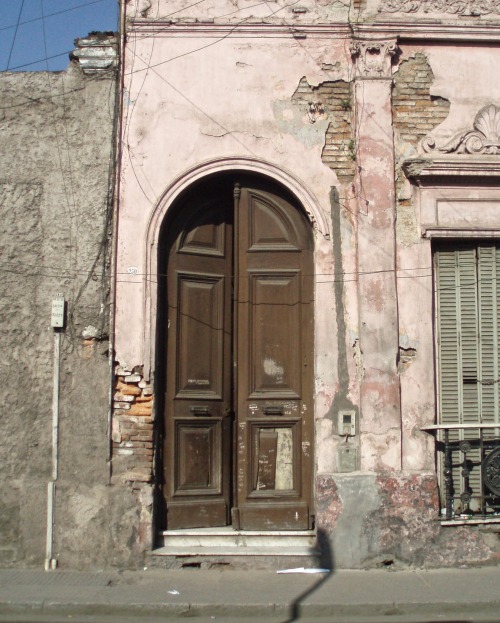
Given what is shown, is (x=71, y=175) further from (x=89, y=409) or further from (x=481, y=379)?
(x=481, y=379)

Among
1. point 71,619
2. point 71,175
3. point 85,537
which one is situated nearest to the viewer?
point 71,619

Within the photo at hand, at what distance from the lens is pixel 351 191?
8.09m

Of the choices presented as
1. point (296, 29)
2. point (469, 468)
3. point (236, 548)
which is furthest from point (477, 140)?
point (236, 548)

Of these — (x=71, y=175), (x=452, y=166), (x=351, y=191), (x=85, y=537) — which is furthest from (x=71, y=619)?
(x=452, y=166)

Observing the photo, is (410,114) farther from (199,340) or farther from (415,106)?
(199,340)

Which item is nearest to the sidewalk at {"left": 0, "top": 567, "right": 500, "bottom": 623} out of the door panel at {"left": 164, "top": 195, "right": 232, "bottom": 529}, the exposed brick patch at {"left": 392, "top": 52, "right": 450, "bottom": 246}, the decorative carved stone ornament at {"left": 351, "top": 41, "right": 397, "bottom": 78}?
the door panel at {"left": 164, "top": 195, "right": 232, "bottom": 529}

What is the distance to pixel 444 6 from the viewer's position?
8281 millimetres

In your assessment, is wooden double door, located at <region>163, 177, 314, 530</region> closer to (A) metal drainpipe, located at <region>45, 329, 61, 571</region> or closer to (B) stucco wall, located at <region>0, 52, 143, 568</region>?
(B) stucco wall, located at <region>0, 52, 143, 568</region>

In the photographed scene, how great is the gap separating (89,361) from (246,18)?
3744mm

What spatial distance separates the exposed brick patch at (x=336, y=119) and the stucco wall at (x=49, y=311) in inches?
76.6

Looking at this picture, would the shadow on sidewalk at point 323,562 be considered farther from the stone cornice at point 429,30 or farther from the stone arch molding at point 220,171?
the stone cornice at point 429,30

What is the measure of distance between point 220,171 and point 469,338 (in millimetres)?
2956

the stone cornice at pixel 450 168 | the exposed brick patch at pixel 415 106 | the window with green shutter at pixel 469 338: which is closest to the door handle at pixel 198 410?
the window with green shutter at pixel 469 338

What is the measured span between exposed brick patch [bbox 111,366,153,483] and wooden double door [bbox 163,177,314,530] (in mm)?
272
